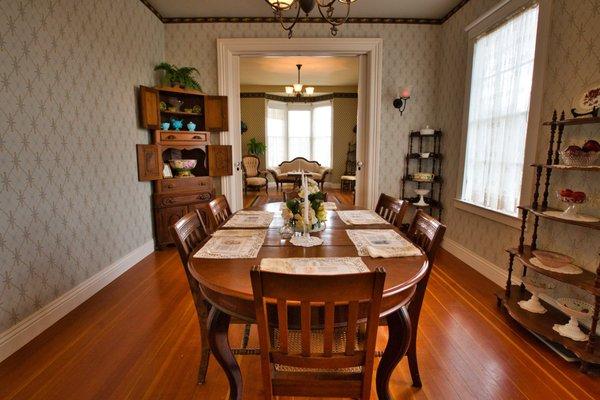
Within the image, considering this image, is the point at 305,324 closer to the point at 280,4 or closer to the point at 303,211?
the point at 303,211

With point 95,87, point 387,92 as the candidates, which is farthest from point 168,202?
point 387,92

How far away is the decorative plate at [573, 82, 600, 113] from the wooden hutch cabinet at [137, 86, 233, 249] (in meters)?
3.15

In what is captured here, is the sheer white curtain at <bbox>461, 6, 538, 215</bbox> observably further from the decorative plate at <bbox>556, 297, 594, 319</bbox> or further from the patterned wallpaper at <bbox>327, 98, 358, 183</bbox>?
the patterned wallpaper at <bbox>327, 98, 358, 183</bbox>

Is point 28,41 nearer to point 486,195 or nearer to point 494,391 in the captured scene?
point 494,391

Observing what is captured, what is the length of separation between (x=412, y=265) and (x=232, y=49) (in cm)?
358

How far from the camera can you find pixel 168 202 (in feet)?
12.3

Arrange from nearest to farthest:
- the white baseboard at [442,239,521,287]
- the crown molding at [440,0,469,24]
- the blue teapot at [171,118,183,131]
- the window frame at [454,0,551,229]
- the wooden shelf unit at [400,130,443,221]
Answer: the window frame at [454,0,551,229] → the white baseboard at [442,239,521,287] → the crown molding at [440,0,469,24] → the blue teapot at [171,118,183,131] → the wooden shelf unit at [400,130,443,221]

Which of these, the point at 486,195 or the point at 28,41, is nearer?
the point at 28,41

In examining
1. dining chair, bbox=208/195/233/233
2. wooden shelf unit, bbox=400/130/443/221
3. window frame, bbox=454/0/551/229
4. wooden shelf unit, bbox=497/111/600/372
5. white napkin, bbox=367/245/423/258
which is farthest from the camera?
wooden shelf unit, bbox=400/130/443/221

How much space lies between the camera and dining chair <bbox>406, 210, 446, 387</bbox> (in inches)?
55.4

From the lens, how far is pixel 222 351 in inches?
51.3

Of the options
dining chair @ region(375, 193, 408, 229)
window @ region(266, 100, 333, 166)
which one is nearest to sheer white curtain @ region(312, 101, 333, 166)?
window @ region(266, 100, 333, 166)

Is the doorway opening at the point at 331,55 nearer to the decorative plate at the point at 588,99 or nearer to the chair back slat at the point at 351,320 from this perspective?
the decorative plate at the point at 588,99

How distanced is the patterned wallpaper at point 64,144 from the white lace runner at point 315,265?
168cm
